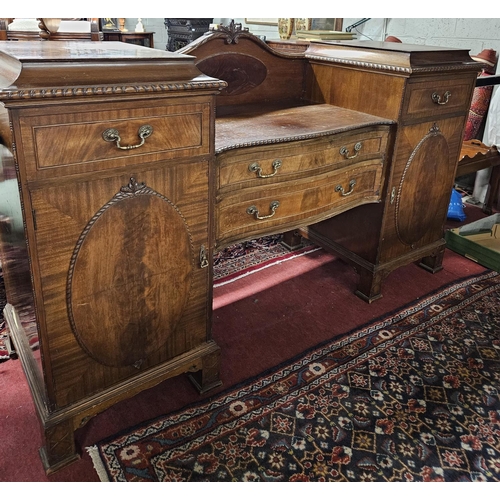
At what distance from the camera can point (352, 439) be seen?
160cm

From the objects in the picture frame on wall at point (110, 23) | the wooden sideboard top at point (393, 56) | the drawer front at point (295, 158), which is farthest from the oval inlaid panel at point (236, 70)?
the picture frame on wall at point (110, 23)

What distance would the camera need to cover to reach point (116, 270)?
1.37 metres

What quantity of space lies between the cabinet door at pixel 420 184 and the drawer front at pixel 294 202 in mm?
129

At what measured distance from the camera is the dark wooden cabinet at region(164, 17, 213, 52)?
661 cm

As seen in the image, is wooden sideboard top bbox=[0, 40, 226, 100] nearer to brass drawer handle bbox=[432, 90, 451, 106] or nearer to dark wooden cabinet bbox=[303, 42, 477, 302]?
dark wooden cabinet bbox=[303, 42, 477, 302]

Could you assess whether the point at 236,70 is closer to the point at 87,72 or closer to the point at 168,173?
the point at 168,173

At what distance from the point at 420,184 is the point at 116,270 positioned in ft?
5.04

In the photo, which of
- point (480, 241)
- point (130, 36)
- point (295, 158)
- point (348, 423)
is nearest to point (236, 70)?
point (295, 158)

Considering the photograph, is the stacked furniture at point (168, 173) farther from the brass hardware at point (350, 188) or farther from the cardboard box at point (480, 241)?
the cardboard box at point (480, 241)

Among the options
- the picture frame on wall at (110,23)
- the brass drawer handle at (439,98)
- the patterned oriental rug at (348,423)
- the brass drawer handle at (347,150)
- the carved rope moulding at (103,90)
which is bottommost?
the patterned oriental rug at (348,423)

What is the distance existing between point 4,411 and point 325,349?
1198 millimetres

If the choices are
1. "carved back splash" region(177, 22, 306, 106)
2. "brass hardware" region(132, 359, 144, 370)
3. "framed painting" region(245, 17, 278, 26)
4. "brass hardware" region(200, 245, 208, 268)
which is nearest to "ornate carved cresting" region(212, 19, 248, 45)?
"carved back splash" region(177, 22, 306, 106)

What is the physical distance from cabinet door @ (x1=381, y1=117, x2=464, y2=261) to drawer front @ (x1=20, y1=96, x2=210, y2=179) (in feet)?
3.58

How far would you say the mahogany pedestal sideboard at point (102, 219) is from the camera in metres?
1.12
